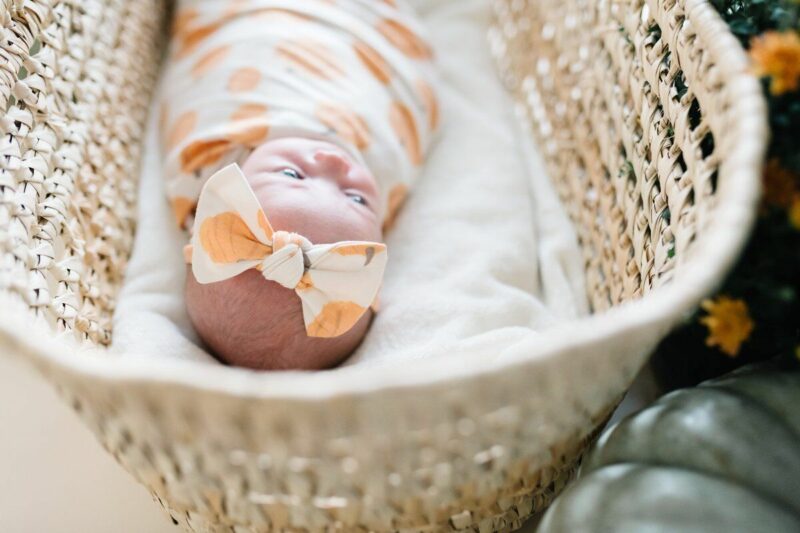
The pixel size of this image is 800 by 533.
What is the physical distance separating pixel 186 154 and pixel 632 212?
0.57 meters

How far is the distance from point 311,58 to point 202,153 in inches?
8.4

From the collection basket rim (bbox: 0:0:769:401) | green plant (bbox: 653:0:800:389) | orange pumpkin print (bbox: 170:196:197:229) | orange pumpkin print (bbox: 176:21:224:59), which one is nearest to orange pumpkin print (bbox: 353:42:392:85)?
orange pumpkin print (bbox: 176:21:224:59)

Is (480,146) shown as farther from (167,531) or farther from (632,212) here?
(167,531)

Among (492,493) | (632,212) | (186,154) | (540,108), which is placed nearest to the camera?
(492,493)

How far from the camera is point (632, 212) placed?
2.84 ft

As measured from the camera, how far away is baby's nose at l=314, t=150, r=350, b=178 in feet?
3.08

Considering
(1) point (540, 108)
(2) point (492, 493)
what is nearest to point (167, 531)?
(2) point (492, 493)

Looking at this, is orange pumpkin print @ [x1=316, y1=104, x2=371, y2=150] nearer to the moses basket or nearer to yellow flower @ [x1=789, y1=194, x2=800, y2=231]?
the moses basket

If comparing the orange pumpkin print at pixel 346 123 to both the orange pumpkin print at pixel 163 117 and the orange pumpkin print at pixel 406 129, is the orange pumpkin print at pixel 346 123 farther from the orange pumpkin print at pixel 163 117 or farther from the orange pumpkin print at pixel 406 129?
the orange pumpkin print at pixel 163 117

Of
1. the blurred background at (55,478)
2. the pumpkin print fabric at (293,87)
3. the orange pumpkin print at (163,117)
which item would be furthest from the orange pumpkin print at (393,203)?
the blurred background at (55,478)

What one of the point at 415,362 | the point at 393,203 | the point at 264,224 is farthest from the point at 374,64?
the point at 415,362

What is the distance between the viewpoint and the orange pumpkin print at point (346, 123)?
3.26ft

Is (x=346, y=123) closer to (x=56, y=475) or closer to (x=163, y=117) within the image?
(x=163, y=117)

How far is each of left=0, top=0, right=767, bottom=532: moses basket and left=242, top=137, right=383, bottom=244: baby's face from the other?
22 cm
